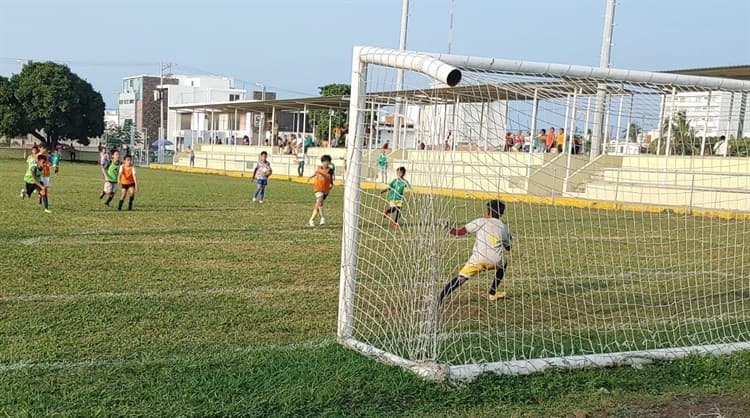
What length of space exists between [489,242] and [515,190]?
1.04m

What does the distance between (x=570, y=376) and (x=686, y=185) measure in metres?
5.37

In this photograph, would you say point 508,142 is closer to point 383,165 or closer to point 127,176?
point 383,165

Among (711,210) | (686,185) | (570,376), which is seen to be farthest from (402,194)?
(711,210)

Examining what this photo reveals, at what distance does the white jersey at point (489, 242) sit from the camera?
25.2 feet

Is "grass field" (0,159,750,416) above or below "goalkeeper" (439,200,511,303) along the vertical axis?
below

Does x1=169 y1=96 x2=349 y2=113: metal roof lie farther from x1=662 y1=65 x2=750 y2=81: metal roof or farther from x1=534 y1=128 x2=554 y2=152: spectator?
x1=534 y1=128 x2=554 y2=152: spectator

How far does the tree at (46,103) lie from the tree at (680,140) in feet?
185

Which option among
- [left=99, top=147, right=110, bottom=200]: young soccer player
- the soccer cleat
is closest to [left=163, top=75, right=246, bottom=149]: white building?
[left=99, top=147, right=110, bottom=200]: young soccer player

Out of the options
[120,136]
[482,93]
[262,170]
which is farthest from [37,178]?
[120,136]

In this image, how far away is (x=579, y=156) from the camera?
8672 millimetres

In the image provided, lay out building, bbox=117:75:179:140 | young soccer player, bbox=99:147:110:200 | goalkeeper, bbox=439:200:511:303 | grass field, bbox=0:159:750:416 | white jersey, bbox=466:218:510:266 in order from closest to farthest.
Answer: grass field, bbox=0:159:750:416 < goalkeeper, bbox=439:200:511:303 < white jersey, bbox=466:218:510:266 < young soccer player, bbox=99:147:110:200 < building, bbox=117:75:179:140

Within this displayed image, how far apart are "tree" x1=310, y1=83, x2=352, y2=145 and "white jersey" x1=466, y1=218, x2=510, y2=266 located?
42.6 m

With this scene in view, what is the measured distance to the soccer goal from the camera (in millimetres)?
5867

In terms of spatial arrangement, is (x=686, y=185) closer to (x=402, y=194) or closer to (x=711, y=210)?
(x=711, y=210)
